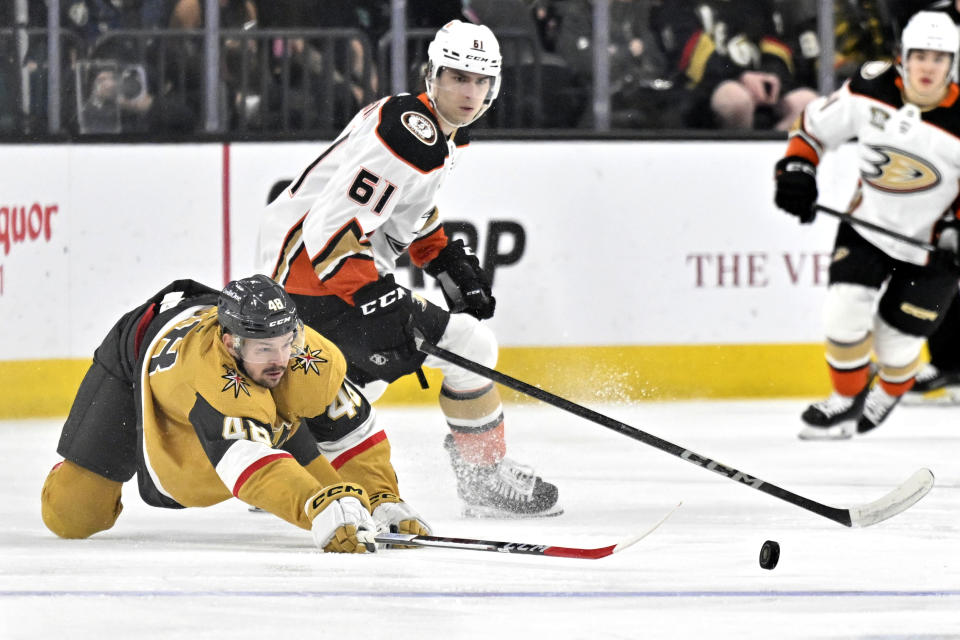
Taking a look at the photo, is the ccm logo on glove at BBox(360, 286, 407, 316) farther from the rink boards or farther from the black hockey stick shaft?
the rink boards

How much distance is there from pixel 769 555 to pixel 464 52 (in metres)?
1.26

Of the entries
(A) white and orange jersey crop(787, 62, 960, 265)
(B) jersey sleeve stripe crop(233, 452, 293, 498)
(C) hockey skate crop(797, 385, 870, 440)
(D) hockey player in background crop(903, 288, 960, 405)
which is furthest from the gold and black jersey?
(D) hockey player in background crop(903, 288, 960, 405)

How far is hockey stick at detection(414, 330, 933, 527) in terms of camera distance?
3361 mm

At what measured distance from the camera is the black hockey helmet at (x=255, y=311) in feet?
9.62

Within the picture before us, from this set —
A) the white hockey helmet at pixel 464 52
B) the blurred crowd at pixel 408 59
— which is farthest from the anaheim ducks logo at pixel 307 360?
the blurred crowd at pixel 408 59

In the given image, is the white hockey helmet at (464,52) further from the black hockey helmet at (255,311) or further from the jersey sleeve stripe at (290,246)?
the black hockey helmet at (255,311)

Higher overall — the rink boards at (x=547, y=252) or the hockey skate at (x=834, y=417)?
the rink boards at (x=547, y=252)

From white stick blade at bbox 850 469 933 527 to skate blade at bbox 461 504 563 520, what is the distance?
0.63 metres

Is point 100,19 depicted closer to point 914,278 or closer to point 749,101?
point 749,101

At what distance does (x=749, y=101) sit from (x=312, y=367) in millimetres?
3402

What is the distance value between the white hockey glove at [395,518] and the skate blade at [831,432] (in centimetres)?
228

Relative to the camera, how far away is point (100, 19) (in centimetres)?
571

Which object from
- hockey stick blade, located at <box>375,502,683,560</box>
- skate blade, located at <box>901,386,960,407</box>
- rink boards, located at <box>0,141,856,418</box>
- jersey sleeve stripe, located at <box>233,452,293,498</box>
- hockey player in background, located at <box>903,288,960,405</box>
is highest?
jersey sleeve stripe, located at <box>233,452,293,498</box>

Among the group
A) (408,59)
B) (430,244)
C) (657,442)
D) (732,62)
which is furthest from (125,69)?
(657,442)
